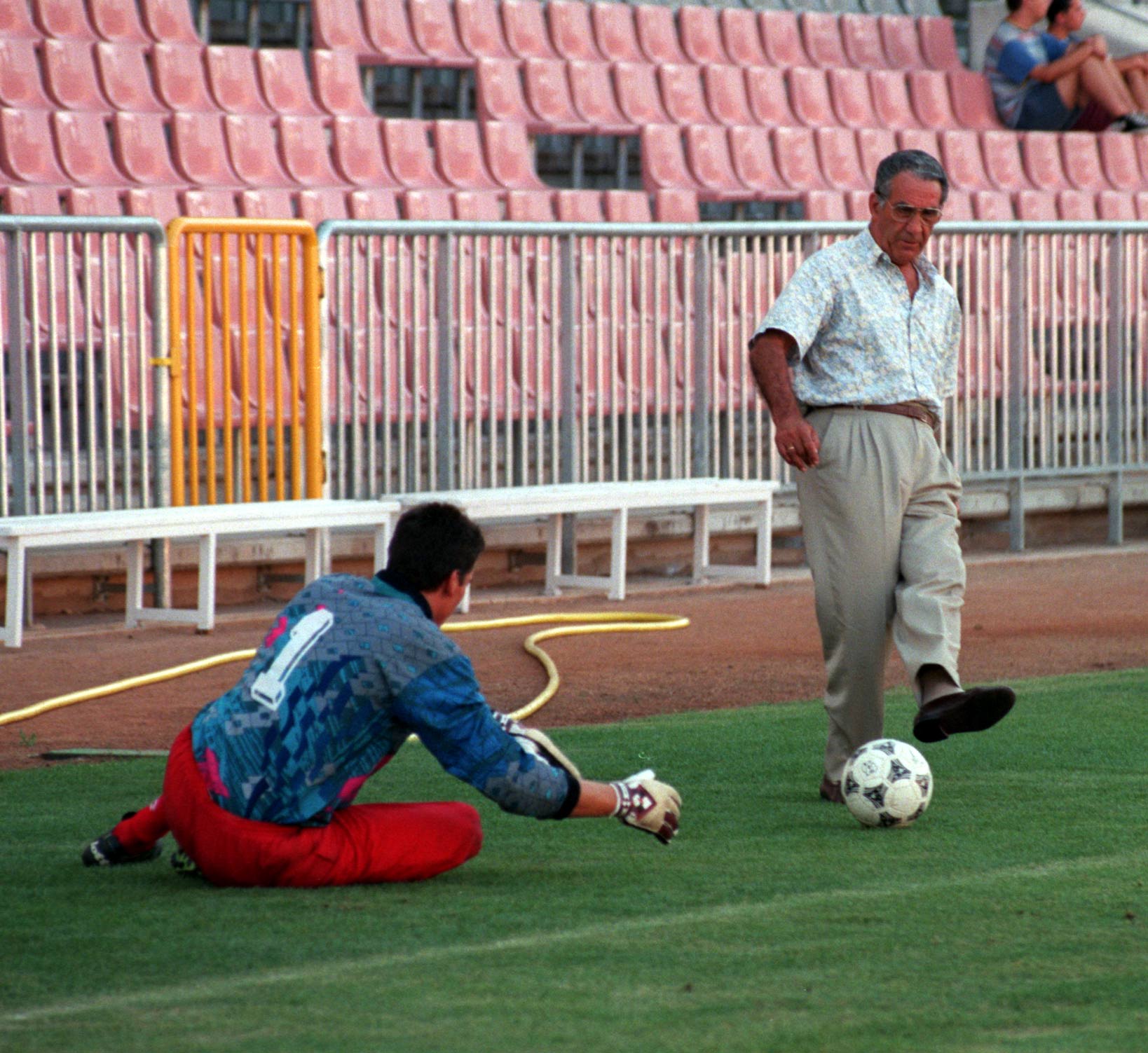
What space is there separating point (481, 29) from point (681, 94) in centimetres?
173

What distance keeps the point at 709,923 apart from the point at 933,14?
651 inches

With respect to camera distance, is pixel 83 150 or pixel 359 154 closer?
pixel 83 150

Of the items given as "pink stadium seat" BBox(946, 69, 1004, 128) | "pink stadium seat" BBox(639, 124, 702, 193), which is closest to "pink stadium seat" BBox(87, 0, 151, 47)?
"pink stadium seat" BBox(639, 124, 702, 193)

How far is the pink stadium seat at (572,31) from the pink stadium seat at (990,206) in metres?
3.31

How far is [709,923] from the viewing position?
477 centimetres

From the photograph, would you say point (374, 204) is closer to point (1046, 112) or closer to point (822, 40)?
point (822, 40)

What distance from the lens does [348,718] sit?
16.0 ft

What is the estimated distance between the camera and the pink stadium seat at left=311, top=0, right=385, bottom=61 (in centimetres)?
1481

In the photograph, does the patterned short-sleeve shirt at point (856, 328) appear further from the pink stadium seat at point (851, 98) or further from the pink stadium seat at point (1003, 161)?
the pink stadium seat at point (1003, 161)

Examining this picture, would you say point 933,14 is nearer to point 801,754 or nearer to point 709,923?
point 801,754

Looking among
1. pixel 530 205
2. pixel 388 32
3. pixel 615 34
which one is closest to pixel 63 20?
pixel 388 32

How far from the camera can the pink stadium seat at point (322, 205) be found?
13.0m

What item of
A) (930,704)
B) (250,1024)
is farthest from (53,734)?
(250,1024)

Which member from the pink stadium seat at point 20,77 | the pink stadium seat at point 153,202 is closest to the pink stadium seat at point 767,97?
the pink stadium seat at point 153,202
